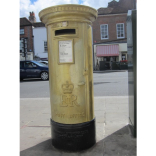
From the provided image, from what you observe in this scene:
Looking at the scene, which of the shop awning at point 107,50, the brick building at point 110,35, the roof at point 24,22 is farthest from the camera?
the roof at point 24,22

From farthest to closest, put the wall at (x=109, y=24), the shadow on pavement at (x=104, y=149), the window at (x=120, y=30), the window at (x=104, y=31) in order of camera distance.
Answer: the window at (x=104, y=31), the window at (x=120, y=30), the wall at (x=109, y=24), the shadow on pavement at (x=104, y=149)

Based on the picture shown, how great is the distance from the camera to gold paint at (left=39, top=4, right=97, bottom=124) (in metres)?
2.49

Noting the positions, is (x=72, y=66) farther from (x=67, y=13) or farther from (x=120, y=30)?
(x=120, y=30)

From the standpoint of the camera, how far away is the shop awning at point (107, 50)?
78.7 feet

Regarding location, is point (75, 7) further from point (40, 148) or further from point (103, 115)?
point (103, 115)

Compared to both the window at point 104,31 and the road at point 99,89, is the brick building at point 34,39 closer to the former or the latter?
the window at point 104,31

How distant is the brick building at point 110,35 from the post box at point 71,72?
70.1ft

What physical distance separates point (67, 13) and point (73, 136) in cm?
178

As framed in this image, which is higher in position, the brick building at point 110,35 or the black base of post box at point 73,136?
the brick building at point 110,35

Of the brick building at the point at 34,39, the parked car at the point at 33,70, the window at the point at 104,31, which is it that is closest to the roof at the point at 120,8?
the window at the point at 104,31

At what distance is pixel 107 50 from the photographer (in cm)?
2423

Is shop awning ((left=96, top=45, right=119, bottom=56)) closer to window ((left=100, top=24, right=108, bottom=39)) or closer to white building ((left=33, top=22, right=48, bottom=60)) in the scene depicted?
window ((left=100, top=24, right=108, bottom=39))

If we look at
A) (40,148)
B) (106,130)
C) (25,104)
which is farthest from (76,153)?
(25,104)

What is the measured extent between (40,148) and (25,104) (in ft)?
10.4
